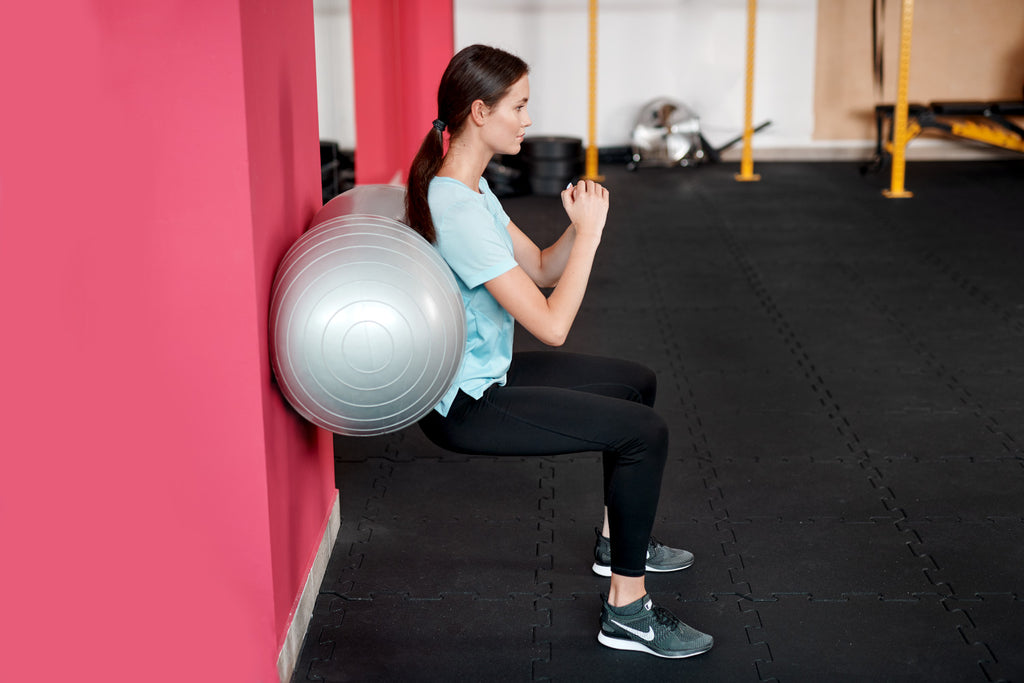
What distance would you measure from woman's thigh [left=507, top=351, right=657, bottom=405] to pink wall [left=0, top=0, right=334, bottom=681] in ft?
1.79

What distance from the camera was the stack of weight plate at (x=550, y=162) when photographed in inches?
291

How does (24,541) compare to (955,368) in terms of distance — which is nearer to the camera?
(24,541)

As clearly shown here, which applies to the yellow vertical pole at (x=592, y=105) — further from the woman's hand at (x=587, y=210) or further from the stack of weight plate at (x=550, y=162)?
the woman's hand at (x=587, y=210)

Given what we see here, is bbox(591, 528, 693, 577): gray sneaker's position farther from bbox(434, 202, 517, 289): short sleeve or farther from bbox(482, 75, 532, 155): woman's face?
bbox(482, 75, 532, 155): woman's face

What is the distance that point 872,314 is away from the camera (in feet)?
14.7

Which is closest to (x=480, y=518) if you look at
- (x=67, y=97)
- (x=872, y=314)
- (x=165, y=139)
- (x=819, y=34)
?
(x=165, y=139)

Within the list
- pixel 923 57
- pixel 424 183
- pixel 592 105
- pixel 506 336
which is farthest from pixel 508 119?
pixel 923 57

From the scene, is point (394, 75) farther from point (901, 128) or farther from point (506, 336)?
point (506, 336)

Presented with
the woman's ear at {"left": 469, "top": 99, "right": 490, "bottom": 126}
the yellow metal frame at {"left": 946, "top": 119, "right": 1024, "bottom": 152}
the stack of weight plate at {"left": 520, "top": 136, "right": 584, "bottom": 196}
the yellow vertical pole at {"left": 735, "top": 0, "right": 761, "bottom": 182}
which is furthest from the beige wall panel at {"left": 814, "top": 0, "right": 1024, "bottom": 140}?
the woman's ear at {"left": 469, "top": 99, "right": 490, "bottom": 126}

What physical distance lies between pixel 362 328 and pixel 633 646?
85 centimetres

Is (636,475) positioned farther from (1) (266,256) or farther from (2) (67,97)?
(2) (67,97)

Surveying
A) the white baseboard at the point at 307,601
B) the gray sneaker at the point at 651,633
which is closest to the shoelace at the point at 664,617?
the gray sneaker at the point at 651,633

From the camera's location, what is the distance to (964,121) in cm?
803

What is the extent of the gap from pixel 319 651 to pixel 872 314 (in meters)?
3.09
